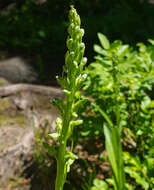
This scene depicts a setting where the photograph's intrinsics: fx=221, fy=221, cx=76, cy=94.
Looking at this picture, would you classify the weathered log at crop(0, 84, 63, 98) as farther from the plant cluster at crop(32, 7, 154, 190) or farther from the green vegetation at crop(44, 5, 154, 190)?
the green vegetation at crop(44, 5, 154, 190)

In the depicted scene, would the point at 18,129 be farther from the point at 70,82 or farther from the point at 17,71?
the point at 17,71

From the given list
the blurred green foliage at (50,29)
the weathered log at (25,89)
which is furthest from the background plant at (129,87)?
the blurred green foliage at (50,29)

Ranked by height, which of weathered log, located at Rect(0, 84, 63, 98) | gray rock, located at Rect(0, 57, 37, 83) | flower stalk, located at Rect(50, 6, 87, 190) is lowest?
flower stalk, located at Rect(50, 6, 87, 190)

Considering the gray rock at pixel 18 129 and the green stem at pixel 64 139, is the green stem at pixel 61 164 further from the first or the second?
the gray rock at pixel 18 129

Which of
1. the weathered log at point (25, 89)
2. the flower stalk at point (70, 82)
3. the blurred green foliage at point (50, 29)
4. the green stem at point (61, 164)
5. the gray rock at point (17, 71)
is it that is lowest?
the green stem at point (61, 164)

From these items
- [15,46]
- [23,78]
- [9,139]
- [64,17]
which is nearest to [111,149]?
[9,139]

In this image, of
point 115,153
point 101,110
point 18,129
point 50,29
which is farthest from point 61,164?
point 50,29

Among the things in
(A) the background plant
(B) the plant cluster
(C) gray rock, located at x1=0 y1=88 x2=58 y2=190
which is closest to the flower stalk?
(B) the plant cluster

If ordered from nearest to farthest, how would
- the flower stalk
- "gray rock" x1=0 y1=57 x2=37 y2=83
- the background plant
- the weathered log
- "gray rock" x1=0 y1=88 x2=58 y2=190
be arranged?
the flower stalk → the background plant → "gray rock" x1=0 y1=88 x2=58 y2=190 → the weathered log → "gray rock" x1=0 y1=57 x2=37 y2=83
